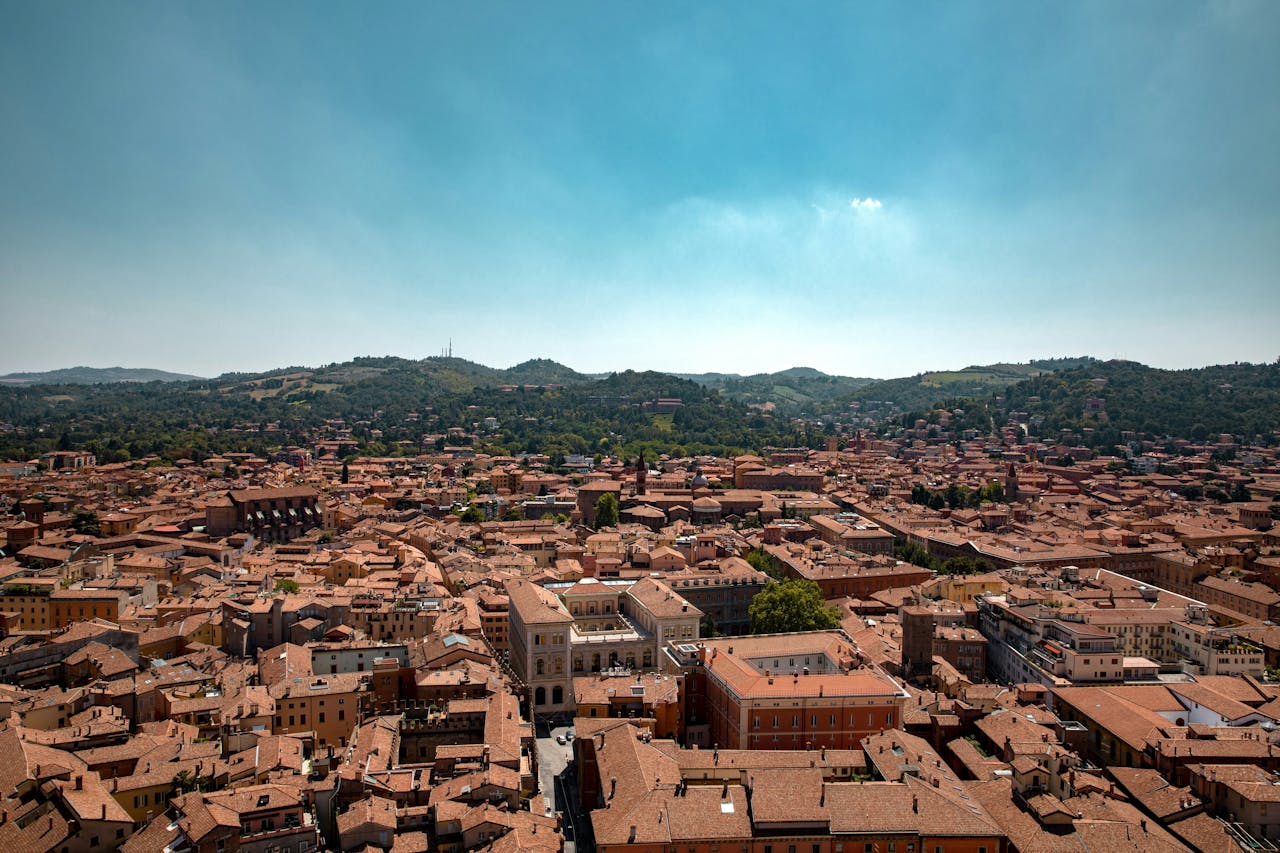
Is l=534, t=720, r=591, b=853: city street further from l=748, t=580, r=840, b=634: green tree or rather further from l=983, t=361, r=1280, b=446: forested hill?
l=983, t=361, r=1280, b=446: forested hill

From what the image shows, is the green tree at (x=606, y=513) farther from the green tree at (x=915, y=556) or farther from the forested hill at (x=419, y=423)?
the forested hill at (x=419, y=423)

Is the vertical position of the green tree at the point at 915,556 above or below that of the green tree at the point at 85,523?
below

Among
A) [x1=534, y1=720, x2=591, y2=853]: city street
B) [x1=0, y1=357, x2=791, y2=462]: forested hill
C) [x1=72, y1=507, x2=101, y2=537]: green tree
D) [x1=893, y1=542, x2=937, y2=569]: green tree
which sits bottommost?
[x1=534, y1=720, x2=591, y2=853]: city street

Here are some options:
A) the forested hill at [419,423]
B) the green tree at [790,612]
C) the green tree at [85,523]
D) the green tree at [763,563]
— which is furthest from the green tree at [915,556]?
the forested hill at [419,423]

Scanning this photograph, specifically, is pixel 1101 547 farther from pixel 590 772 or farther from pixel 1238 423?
pixel 1238 423

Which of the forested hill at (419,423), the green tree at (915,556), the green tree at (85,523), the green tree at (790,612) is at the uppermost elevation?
the forested hill at (419,423)

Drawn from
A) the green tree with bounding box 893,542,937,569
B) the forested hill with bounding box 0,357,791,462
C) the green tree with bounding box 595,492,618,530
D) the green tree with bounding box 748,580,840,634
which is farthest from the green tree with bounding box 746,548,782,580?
the forested hill with bounding box 0,357,791,462
